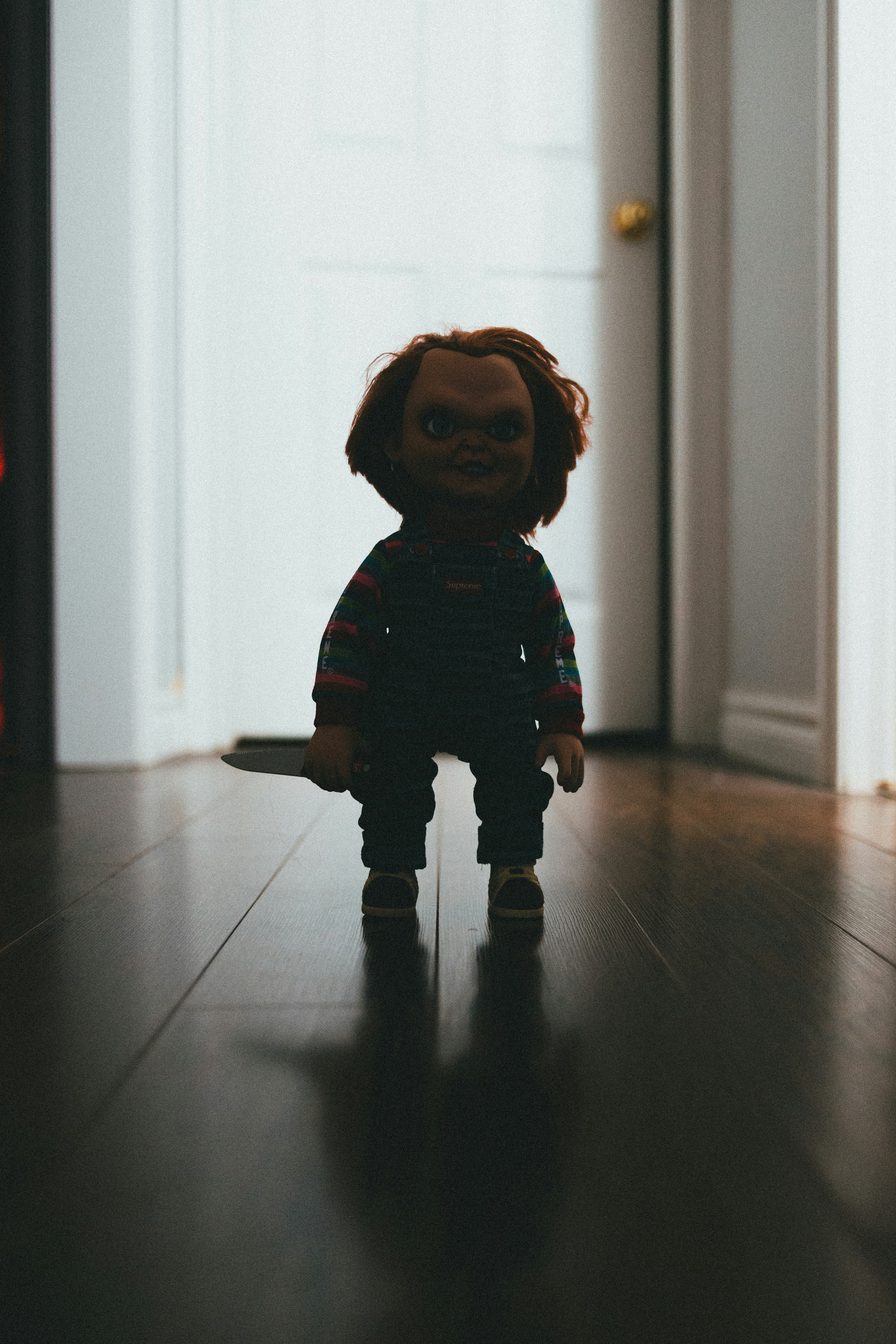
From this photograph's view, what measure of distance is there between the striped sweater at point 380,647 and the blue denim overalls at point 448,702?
11mm

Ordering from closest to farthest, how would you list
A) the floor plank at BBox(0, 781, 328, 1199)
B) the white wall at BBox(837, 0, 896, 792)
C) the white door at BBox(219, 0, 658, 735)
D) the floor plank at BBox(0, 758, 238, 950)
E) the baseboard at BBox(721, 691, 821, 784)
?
1. the floor plank at BBox(0, 781, 328, 1199)
2. the floor plank at BBox(0, 758, 238, 950)
3. the white wall at BBox(837, 0, 896, 792)
4. the baseboard at BBox(721, 691, 821, 784)
5. the white door at BBox(219, 0, 658, 735)

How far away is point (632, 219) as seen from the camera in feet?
7.07

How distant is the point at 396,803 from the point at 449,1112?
38 cm

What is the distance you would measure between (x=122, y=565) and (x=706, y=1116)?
149 centimetres

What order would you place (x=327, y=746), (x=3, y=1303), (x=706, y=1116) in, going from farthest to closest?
(x=327, y=746) < (x=706, y=1116) < (x=3, y=1303)

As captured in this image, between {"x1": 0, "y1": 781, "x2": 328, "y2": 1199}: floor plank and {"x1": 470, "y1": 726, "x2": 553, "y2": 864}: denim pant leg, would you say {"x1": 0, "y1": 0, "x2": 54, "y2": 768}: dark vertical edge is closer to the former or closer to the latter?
{"x1": 0, "y1": 781, "x2": 328, "y2": 1199}: floor plank

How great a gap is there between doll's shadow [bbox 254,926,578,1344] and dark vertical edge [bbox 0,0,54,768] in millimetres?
1308

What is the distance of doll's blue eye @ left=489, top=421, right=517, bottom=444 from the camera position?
2.75 feet

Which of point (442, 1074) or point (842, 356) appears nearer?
point (442, 1074)

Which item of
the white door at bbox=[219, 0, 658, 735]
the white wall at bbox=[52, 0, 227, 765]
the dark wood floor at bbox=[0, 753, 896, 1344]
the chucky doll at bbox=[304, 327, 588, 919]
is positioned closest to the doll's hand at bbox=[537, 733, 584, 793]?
the chucky doll at bbox=[304, 327, 588, 919]

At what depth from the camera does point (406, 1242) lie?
1.21 feet

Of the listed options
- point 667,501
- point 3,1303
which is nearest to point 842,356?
point 667,501

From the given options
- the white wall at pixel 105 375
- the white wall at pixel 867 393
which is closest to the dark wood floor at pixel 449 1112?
the white wall at pixel 867 393

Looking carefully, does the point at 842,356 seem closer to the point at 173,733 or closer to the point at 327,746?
the point at 327,746
